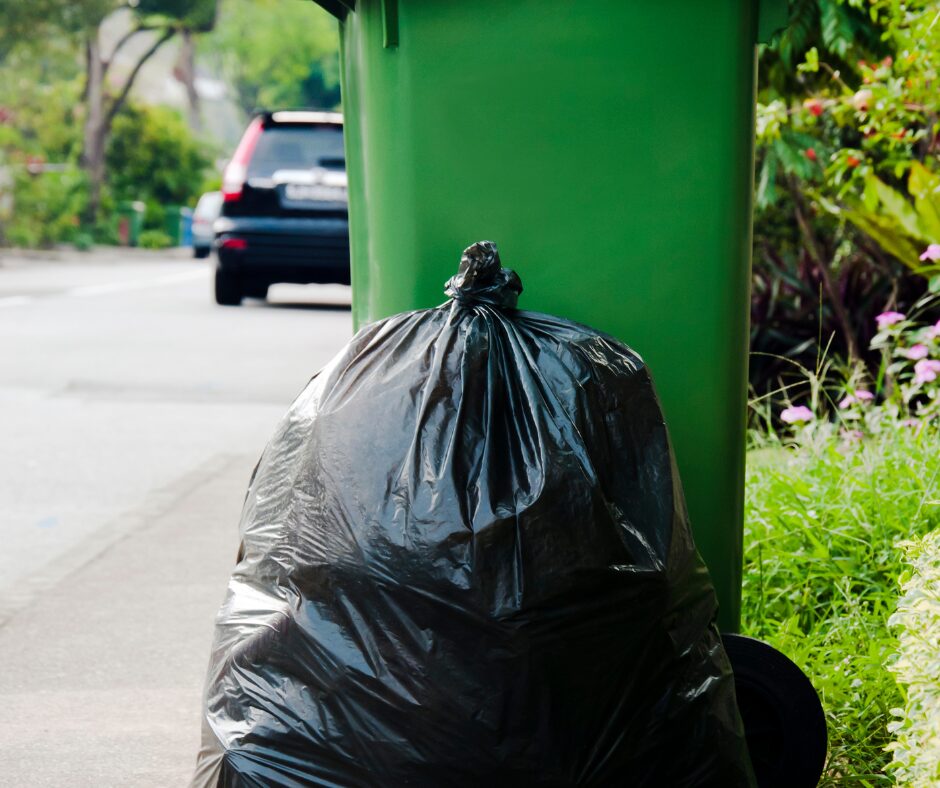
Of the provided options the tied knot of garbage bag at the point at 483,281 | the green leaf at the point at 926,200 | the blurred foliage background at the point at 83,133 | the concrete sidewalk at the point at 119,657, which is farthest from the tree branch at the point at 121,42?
the tied knot of garbage bag at the point at 483,281

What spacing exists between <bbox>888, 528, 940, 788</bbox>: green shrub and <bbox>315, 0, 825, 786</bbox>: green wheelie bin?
0.46 m

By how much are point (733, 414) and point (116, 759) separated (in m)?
1.43

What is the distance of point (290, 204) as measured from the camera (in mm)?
11656

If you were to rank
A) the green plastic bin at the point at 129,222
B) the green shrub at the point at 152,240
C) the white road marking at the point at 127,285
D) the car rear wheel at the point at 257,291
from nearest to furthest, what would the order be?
the car rear wheel at the point at 257,291 < the white road marking at the point at 127,285 < the green shrub at the point at 152,240 < the green plastic bin at the point at 129,222

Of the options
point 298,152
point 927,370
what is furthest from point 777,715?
point 298,152

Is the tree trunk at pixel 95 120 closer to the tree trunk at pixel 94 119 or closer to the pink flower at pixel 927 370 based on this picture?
the tree trunk at pixel 94 119

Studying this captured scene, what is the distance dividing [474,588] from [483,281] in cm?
52

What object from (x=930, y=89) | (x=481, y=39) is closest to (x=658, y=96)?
(x=481, y=39)

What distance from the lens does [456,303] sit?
Answer: 2.16 meters

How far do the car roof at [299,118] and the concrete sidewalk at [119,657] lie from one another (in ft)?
24.0

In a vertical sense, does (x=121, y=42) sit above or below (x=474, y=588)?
above

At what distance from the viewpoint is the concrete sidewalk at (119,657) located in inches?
112

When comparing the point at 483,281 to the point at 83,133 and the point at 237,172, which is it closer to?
the point at 237,172

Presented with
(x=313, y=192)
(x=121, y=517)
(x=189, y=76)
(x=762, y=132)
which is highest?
(x=762, y=132)
